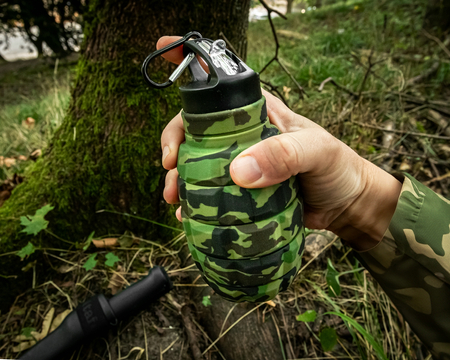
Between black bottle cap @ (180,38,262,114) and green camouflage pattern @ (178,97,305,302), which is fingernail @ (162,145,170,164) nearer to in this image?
green camouflage pattern @ (178,97,305,302)

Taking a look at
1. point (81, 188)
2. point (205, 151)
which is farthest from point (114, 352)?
point (205, 151)

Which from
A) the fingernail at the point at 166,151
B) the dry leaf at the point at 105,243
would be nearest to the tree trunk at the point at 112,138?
the dry leaf at the point at 105,243

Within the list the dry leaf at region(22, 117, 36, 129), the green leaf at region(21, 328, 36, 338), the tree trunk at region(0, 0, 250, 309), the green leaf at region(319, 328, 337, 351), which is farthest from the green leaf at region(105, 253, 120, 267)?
the dry leaf at region(22, 117, 36, 129)

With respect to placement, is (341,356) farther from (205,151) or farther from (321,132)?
(205,151)

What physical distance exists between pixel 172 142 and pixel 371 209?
0.95 meters

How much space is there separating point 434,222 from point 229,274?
33.2 inches

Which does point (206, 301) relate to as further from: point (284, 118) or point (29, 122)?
point (29, 122)

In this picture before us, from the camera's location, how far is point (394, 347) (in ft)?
5.29

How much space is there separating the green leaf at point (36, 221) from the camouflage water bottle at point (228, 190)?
114cm

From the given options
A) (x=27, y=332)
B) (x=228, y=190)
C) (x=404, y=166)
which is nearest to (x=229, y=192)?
(x=228, y=190)

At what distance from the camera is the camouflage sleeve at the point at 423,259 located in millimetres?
1229

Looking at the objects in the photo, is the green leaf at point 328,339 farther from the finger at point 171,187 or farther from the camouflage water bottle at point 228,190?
the finger at point 171,187

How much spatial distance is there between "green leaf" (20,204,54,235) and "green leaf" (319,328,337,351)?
1.57 meters

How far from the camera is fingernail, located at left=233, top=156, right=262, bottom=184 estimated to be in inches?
34.6
